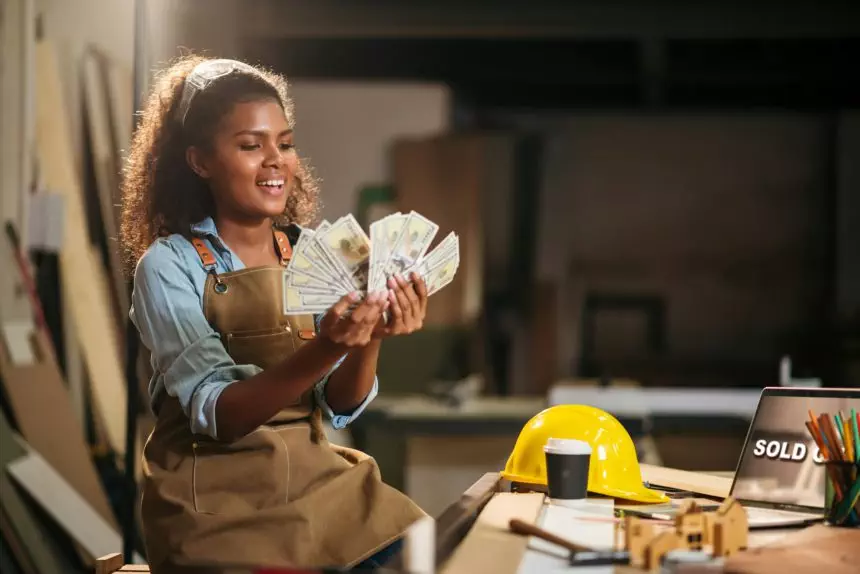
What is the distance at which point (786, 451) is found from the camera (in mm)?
1939

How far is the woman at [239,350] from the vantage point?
1.75m

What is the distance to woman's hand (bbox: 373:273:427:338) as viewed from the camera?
1.69 m

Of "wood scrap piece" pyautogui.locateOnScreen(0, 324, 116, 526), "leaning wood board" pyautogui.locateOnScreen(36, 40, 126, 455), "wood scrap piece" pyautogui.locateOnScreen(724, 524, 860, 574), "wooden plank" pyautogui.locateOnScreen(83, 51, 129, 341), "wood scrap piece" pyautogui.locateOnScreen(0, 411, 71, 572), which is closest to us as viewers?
"wood scrap piece" pyautogui.locateOnScreen(724, 524, 860, 574)

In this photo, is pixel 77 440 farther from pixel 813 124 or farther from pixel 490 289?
pixel 813 124

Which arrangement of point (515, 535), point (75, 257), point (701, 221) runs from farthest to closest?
point (701, 221) → point (75, 257) → point (515, 535)

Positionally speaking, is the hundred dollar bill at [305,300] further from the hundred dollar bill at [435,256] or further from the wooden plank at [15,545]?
the wooden plank at [15,545]

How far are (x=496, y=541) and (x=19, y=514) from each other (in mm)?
3199

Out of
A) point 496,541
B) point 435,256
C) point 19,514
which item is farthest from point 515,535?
point 19,514

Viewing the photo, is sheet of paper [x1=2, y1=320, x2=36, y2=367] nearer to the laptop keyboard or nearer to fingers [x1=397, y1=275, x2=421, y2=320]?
fingers [x1=397, y1=275, x2=421, y2=320]

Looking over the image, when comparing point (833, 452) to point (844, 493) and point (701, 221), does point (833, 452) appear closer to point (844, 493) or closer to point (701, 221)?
point (844, 493)

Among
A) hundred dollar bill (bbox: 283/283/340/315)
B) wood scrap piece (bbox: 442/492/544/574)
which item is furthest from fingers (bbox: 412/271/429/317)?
wood scrap piece (bbox: 442/492/544/574)

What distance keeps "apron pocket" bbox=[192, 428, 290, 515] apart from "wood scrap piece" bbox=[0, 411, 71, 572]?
8.88ft

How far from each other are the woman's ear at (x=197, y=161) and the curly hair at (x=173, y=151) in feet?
0.04

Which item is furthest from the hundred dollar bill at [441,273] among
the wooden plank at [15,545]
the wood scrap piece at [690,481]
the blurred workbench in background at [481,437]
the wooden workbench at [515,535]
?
the blurred workbench in background at [481,437]
